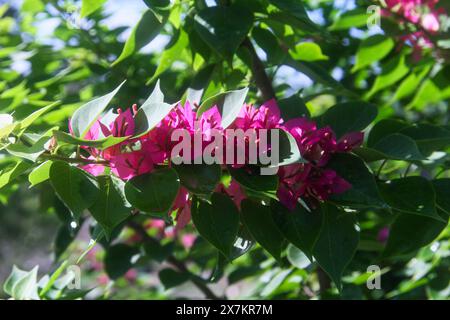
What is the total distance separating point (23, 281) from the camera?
116 cm

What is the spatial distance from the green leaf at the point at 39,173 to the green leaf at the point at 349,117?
0.40 metres

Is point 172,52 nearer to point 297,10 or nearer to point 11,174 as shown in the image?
point 297,10

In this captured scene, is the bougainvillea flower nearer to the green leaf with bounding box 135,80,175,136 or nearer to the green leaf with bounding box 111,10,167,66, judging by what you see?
the green leaf with bounding box 135,80,175,136

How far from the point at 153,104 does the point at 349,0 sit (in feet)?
3.26

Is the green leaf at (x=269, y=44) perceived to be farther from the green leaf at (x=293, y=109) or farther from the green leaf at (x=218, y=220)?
the green leaf at (x=218, y=220)

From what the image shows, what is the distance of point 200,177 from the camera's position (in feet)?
2.43

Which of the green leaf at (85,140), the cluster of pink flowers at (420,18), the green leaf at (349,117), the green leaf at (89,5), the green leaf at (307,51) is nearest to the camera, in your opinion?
the green leaf at (85,140)

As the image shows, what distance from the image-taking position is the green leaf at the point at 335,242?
0.80 metres

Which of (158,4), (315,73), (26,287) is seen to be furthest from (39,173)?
(315,73)

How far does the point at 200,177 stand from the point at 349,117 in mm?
294

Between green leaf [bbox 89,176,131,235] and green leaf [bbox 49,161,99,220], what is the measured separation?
0.02m

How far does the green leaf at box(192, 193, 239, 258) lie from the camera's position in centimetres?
77

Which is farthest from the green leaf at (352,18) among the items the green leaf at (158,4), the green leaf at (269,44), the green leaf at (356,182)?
the green leaf at (356,182)
